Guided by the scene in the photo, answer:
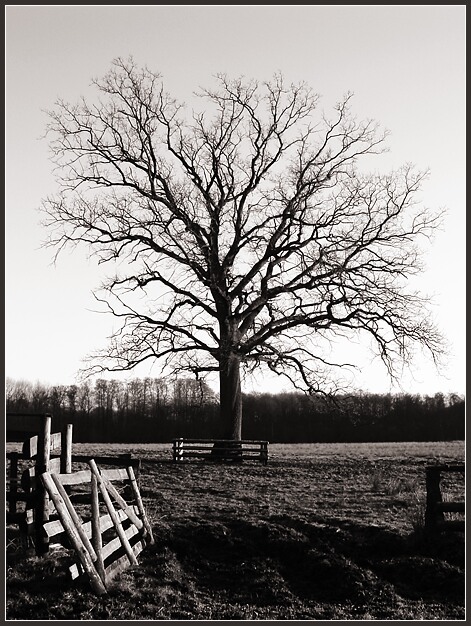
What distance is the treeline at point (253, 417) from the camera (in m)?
57.6

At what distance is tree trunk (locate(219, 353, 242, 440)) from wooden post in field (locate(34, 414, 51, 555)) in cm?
1802

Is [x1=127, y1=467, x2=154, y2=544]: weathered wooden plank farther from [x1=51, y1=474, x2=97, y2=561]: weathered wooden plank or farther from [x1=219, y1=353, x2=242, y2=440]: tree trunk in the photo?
[x1=219, y1=353, x2=242, y2=440]: tree trunk

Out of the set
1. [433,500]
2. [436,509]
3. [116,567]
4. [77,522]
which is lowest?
[116,567]

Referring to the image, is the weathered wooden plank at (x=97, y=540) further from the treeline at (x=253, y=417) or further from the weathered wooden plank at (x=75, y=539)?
the treeline at (x=253, y=417)

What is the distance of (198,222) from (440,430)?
125 ft

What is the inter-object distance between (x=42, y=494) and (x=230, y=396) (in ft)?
62.7

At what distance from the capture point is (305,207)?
30641mm

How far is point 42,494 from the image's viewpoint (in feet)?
35.9

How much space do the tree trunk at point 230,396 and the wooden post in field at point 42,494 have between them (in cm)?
1802

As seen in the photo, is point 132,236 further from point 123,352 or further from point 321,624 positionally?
point 321,624

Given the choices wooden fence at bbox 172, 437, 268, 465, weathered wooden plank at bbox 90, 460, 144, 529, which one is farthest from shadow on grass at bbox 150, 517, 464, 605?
wooden fence at bbox 172, 437, 268, 465

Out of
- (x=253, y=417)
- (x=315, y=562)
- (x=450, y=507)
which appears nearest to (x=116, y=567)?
(x=315, y=562)

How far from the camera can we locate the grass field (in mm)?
9435

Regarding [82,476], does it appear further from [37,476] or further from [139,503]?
[139,503]
